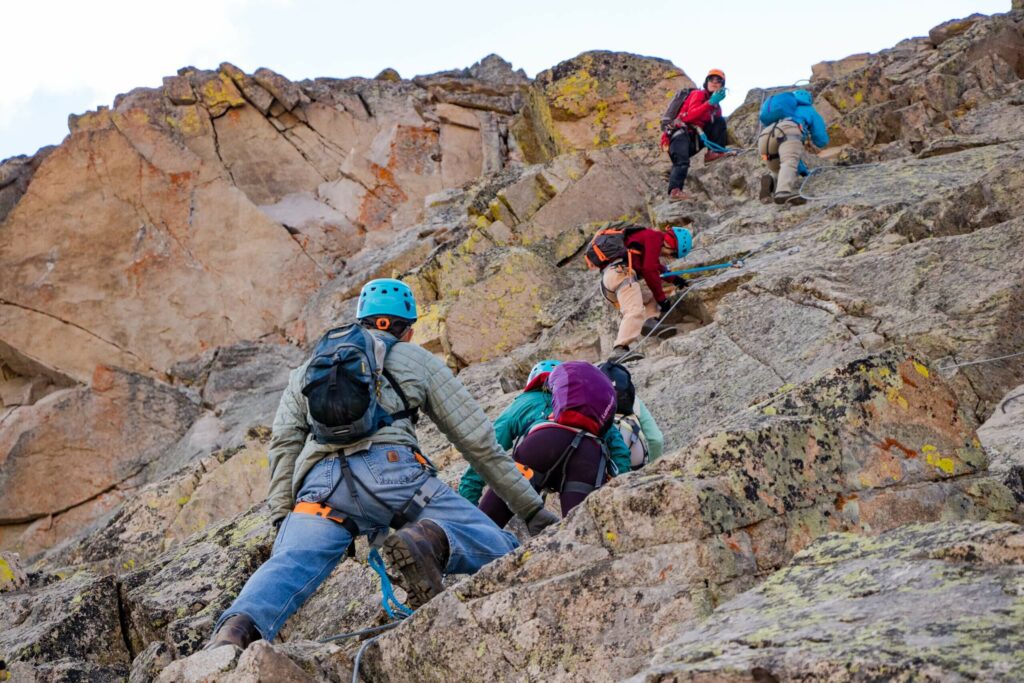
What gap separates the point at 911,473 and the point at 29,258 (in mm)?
29476

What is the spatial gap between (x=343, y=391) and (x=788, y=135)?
13.0 metres

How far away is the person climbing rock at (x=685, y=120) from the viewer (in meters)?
20.2

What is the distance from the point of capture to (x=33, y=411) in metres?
25.0

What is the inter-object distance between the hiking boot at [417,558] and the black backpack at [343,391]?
79cm

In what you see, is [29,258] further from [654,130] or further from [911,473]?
[911,473]

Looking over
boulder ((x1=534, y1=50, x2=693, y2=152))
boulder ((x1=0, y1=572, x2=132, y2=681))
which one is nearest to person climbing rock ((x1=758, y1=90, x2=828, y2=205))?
boulder ((x1=534, y1=50, x2=693, y2=152))

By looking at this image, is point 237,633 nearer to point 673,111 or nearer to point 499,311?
point 499,311

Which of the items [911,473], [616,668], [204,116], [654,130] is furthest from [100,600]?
[204,116]

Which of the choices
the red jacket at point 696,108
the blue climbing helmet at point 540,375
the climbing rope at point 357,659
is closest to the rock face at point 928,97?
the red jacket at point 696,108

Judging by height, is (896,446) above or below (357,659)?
above

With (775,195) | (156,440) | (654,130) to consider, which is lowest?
(156,440)

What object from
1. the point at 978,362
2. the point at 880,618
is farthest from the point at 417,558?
the point at 978,362

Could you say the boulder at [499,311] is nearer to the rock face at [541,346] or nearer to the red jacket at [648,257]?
the rock face at [541,346]

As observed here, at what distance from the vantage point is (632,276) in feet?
48.7
